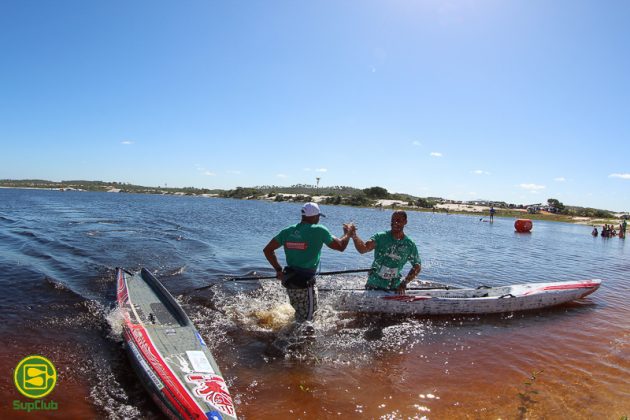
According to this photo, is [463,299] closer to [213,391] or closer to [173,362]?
[213,391]

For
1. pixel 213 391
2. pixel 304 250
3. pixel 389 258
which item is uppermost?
pixel 304 250

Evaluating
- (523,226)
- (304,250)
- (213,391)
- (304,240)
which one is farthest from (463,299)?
(523,226)

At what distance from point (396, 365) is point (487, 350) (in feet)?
7.88

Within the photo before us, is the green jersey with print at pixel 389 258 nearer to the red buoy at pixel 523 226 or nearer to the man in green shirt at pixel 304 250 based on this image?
the man in green shirt at pixel 304 250

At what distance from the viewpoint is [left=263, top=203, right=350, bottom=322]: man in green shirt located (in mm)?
7020

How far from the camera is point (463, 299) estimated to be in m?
10.2

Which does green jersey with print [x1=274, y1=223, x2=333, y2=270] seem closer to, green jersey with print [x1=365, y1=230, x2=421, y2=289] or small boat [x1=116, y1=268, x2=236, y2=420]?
green jersey with print [x1=365, y1=230, x2=421, y2=289]

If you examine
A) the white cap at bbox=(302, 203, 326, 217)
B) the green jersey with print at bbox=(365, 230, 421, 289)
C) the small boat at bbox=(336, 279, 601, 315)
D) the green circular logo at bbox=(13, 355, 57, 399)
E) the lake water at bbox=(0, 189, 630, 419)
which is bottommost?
the green circular logo at bbox=(13, 355, 57, 399)

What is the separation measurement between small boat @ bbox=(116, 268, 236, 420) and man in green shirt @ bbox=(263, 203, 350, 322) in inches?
80.9

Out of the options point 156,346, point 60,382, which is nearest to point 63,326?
point 60,382

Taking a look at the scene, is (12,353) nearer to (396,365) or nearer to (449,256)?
(396,365)

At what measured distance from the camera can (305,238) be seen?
7.04 m

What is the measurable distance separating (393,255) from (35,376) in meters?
7.43

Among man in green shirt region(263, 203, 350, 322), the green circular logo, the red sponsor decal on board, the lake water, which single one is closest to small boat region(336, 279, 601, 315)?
the lake water
